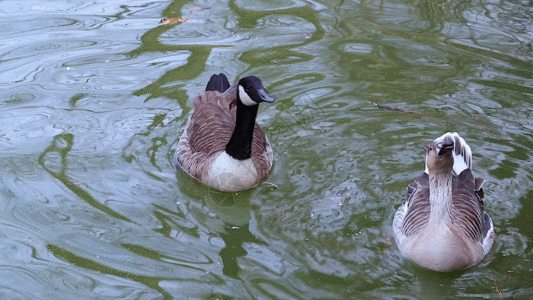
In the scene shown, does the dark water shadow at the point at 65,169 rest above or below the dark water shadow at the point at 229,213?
above

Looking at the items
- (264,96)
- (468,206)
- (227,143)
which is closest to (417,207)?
(468,206)

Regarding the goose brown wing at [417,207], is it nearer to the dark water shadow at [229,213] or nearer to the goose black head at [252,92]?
the dark water shadow at [229,213]

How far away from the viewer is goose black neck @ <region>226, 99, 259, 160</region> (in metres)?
7.15

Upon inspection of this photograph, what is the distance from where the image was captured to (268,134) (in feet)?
27.2

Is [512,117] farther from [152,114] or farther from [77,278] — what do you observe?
[77,278]

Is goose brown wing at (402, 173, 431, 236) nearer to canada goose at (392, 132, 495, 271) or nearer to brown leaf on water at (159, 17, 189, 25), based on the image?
canada goose at (392, 132, 495, 271)

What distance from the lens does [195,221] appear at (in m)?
6.68

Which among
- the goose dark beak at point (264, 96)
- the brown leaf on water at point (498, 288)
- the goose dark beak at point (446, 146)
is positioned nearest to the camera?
the goose dark beak at point (446, 146)

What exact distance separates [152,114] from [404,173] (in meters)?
3.20

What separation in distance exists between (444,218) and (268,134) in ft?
9.74

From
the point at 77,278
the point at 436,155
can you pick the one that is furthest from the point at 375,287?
the point at 77,278

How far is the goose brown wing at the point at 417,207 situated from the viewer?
20.1 feet

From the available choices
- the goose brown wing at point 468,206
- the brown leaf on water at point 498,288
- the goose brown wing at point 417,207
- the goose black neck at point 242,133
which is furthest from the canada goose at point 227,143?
the brown leaf on water at point 498,288

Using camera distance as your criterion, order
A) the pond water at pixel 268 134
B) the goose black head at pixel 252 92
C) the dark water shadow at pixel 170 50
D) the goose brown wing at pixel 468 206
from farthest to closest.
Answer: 1. the dark water shadow at pixel 170 50
2. the goose black head at pixel 252 92
3. the goose brown wing at pixel 468 206
4. the pond water at pixel 268 134
